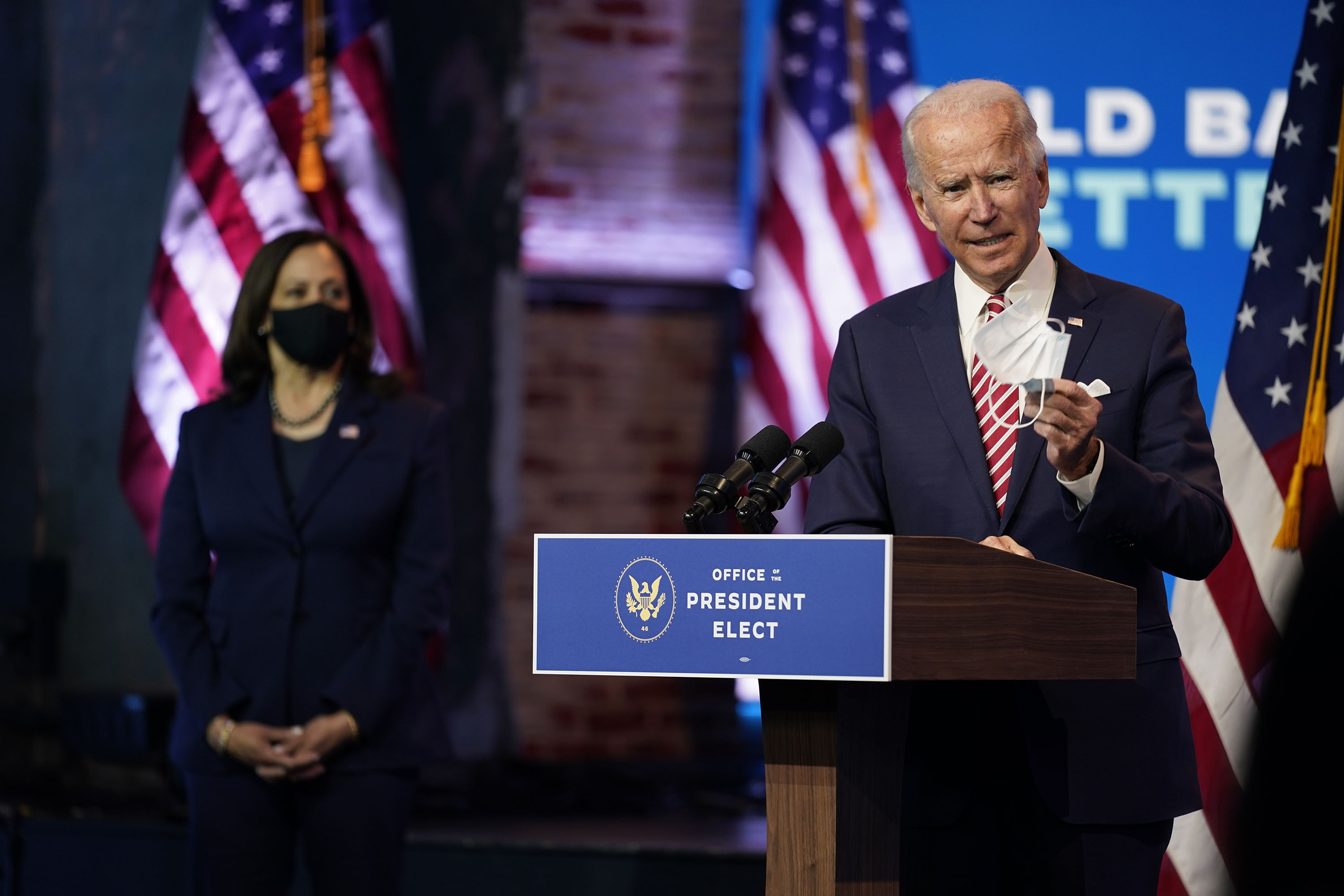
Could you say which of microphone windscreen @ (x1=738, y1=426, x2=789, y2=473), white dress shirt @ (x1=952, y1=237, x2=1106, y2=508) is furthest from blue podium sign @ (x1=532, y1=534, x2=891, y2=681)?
white dress shirt @ (x1=952, y1=237, x2=1106, y2=508)

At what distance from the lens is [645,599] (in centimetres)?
134

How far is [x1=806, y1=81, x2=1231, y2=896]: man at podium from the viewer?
5.25 ft

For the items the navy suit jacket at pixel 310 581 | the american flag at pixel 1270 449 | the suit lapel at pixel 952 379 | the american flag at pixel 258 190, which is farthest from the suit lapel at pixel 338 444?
the american flag at pixel 1270 449

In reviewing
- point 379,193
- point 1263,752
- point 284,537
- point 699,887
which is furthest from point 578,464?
point 1263,752

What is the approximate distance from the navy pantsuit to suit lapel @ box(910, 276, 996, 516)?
4.32 ft

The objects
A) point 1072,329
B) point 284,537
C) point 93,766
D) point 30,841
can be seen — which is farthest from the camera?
point 93,766

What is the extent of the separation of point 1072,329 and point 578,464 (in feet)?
9.96

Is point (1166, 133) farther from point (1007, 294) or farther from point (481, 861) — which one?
point (481, 861)

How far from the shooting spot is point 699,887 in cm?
329

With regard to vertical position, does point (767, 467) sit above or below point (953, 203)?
below

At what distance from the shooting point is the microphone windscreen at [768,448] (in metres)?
1.50

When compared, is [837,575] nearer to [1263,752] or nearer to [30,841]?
[1263,752]

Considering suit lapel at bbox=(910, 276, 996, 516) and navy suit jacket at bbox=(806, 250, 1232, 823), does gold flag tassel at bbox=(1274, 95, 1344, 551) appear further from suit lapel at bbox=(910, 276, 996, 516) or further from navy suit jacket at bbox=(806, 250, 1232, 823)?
suit lapel at bbox=(910, 276, 996, 516)

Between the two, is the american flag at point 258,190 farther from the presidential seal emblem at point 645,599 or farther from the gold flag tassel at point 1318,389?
the presidential seal emblem at point 645,599
